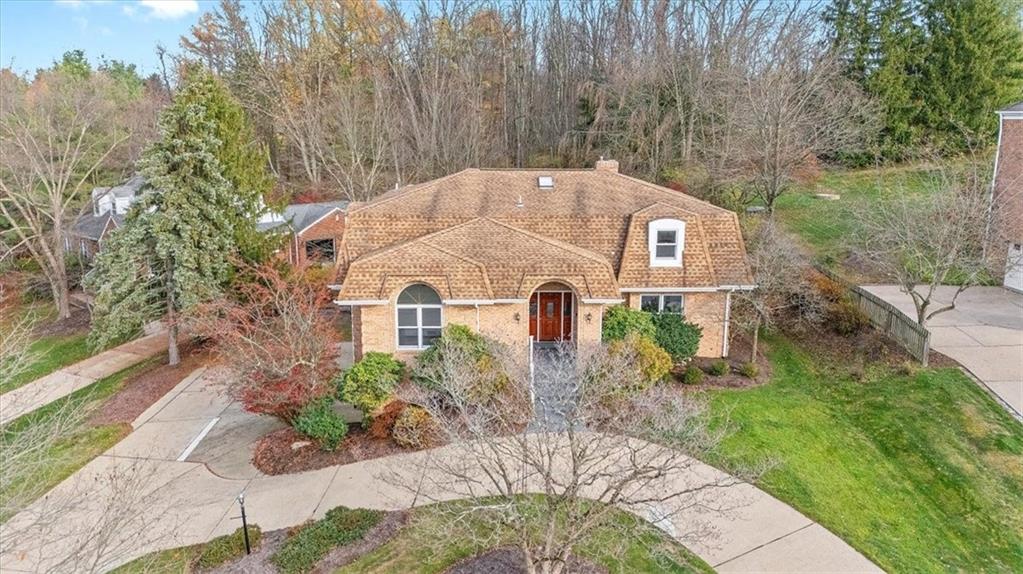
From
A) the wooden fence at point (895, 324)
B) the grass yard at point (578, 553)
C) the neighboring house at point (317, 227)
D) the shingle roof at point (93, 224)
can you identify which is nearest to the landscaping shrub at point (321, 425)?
the grass yard at point (578, 553)

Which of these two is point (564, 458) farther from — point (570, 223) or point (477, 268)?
point (570, 223)

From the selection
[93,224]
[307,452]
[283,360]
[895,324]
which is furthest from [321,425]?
[93,224]

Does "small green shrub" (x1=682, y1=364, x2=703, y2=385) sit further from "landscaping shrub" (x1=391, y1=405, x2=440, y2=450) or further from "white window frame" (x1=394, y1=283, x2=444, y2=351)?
"landscaping shrub" (x1=391, y1=405, x2=440, y2=450)

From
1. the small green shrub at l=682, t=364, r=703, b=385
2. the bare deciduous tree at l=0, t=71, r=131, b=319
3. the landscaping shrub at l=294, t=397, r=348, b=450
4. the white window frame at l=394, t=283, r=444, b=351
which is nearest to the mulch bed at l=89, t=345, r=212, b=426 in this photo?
the landscaping shrub at l=294, t=397, r=348, b=450

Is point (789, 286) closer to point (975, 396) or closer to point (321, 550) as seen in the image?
point (975, 396)

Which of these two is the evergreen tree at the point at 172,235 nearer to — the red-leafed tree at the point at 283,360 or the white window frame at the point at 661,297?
the red-leafed tree at the point at 283,360
